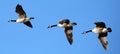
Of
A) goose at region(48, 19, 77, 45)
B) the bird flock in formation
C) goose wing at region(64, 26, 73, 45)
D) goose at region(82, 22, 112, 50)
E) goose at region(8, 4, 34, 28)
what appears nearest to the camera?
goose at region(82, 22, 112, 50)

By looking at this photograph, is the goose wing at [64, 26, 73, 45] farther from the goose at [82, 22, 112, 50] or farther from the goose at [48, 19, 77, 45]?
the goose at [82, 22, 112, 50]

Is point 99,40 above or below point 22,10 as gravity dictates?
below

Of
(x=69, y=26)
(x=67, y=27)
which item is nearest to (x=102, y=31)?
(x=69, y=26)

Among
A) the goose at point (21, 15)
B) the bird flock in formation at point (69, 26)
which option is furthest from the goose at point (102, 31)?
the goose at point (21, 15)

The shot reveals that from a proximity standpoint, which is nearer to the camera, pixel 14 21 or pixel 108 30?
pixel 108 30

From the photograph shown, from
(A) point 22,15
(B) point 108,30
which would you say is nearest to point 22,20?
(A) point 22,15

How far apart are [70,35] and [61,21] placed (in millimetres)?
1056

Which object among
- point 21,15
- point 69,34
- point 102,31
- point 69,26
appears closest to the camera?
point 102,31

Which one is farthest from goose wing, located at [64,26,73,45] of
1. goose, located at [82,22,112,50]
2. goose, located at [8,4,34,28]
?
goose, located at [8,4,34,28]

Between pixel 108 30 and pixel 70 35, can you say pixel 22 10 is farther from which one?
pixel 108 30

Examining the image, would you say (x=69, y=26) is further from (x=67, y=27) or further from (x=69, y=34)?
(x=69, y=34)

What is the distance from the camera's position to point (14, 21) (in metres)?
44.2

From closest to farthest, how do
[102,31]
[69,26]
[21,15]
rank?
[102,31], [69,26], [21,15]

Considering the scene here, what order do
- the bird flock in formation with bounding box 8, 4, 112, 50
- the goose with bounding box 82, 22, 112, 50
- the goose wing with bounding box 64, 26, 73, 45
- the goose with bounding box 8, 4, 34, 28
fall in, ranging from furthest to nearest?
the goose with bounding box 8, 4, 34, 28
the goose wing with bounding box 64, 26, 73, 45
the bird flock in formation with bounding box 8, 4, 112, 50
the goose with bounding box 82, 22, 112, 50
